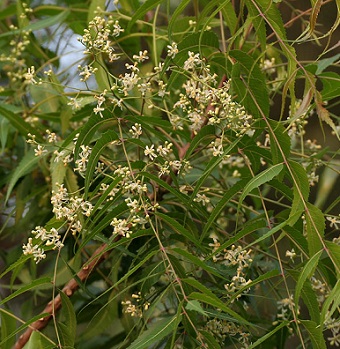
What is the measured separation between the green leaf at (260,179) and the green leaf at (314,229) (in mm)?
44

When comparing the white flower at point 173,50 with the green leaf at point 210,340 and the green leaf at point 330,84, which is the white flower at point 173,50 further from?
the green leaf at point 210,340

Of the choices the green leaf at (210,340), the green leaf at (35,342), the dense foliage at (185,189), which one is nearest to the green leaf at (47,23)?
the dense foliage at (185,189)

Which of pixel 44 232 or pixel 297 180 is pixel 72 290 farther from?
pixel 297 180

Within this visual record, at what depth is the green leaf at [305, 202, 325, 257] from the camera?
0.61 m

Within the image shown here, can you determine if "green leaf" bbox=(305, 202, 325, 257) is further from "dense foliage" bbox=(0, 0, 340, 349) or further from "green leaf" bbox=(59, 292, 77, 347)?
"green leaf" bbox=(59, 292, 77, 347)

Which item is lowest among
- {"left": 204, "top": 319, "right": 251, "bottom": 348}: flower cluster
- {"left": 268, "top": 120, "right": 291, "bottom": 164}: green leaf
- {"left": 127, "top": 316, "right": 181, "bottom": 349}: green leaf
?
{"left": 204, "top": 319, "right": 251, "bottom": 348}: flower cluster

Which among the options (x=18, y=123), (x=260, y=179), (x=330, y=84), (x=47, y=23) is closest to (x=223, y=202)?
(x=260, y=179)

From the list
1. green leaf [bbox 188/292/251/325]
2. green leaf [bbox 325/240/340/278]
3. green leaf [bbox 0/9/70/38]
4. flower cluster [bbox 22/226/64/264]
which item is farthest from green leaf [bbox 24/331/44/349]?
green leaf [bbox 0/9/70/38]

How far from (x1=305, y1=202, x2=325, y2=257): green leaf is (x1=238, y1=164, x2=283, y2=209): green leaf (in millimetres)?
44

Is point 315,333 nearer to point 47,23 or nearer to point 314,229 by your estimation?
point 314,229

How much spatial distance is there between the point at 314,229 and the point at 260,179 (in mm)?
65

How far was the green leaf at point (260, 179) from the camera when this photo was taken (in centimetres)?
59

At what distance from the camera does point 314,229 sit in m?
0.61

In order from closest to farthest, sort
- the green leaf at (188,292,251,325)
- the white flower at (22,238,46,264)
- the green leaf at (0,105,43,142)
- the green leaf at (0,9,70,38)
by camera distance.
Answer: the green leaf at (188,292,251,325), the white flower at (22,238,46,264), the green leaf at (0,105,43,142), the green leaf at (0,9,70,38)
